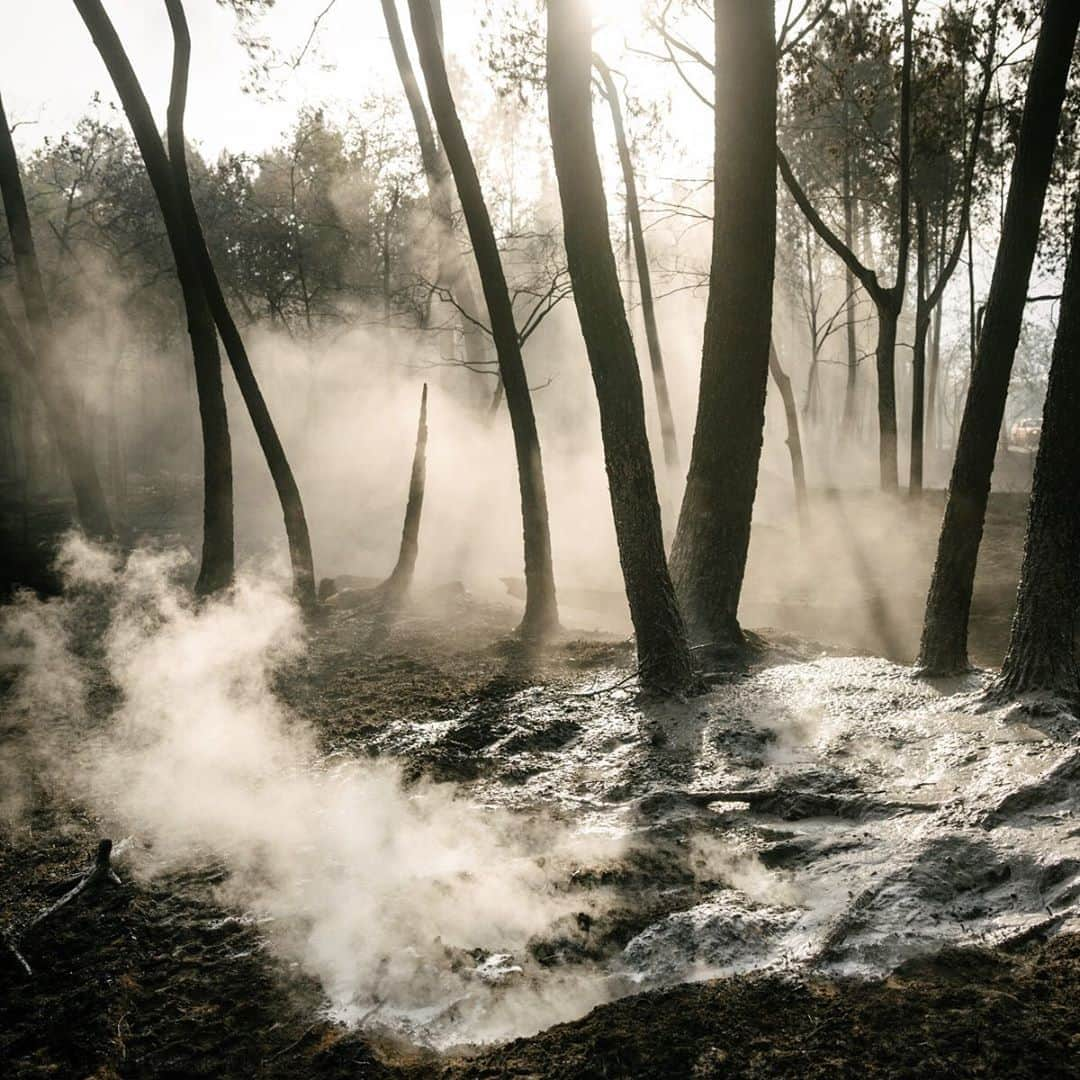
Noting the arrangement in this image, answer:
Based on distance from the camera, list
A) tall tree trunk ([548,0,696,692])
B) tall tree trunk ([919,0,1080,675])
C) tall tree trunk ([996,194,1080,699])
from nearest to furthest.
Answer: tall tree trunk ([996,194,1080,699]), tall tree trunk ([919,0,1080,675]), tall tree trunk ([548,0,696,692])

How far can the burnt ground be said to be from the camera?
8.98 ft

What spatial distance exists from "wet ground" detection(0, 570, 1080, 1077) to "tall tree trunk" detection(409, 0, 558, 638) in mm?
3896

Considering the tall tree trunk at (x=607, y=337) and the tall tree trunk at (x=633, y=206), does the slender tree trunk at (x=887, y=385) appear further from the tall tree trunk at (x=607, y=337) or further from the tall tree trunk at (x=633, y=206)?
the tall tree trunk at (x=607, y=337)

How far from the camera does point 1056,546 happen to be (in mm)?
5270

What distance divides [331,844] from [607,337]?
3722 millimetres

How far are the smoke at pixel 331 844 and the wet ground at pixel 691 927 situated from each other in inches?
1.3

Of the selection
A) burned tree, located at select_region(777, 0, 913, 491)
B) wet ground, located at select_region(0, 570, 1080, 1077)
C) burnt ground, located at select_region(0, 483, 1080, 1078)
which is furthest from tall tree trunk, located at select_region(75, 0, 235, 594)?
burned tree, located at select_region(777, 0, 913, 491)

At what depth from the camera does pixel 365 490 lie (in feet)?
81.0

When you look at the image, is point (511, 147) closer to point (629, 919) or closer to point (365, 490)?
point (365, 490)

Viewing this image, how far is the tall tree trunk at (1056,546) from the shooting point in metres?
5.13

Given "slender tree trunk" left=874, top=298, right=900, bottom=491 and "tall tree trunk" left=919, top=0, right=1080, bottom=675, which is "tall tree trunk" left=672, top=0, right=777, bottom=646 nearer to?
"tall tree trunk" left=919, top=0, right=1080, bottom=675

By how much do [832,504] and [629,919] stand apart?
16455mm

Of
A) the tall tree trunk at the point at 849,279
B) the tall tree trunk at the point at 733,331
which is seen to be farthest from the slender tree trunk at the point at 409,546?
the tall tree trunk at the point at 849,279

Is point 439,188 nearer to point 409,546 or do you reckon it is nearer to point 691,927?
point 409,546
